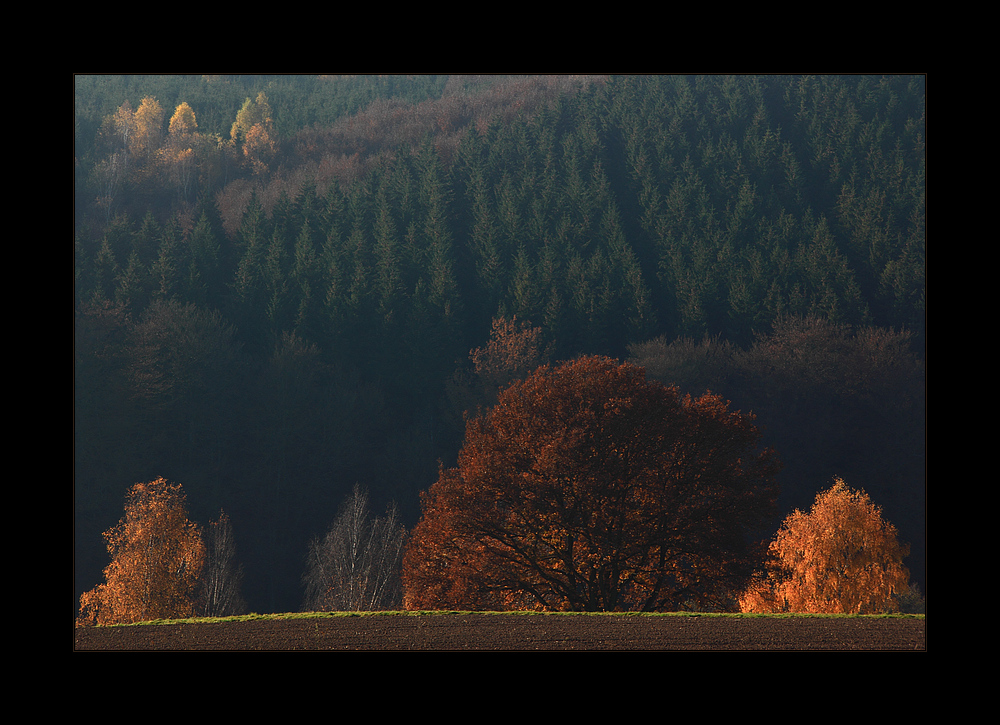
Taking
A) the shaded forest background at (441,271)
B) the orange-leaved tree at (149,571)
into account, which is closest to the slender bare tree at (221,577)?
the orange-leaved tree at (149,571)

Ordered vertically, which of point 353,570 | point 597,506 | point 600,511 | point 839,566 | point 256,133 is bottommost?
point 353,570

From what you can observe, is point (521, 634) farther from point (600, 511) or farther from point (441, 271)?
point (441, 271)

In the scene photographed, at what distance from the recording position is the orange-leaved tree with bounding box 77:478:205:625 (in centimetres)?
4278

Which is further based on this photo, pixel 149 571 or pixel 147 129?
pixel 147 129

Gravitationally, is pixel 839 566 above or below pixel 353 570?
above

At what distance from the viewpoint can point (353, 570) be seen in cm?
4741

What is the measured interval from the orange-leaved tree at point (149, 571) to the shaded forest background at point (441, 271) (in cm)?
468

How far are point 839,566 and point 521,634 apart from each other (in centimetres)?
2290

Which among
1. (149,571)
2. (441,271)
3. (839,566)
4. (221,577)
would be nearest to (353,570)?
(221,577)

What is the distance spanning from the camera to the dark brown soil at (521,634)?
55.7 feet

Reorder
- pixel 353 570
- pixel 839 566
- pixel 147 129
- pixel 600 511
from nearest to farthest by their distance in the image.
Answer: pixel 600 511, pixel 839 566, pixel 353 570, pixel 147 129

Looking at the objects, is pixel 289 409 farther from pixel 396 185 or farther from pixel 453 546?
pixel 453 546

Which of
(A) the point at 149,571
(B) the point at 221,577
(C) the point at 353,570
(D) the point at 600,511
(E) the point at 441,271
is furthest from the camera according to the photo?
(E) the point at 441,271

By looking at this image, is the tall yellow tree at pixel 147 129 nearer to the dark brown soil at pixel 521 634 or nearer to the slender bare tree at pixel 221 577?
the slender bare tree at pixel 221 577
